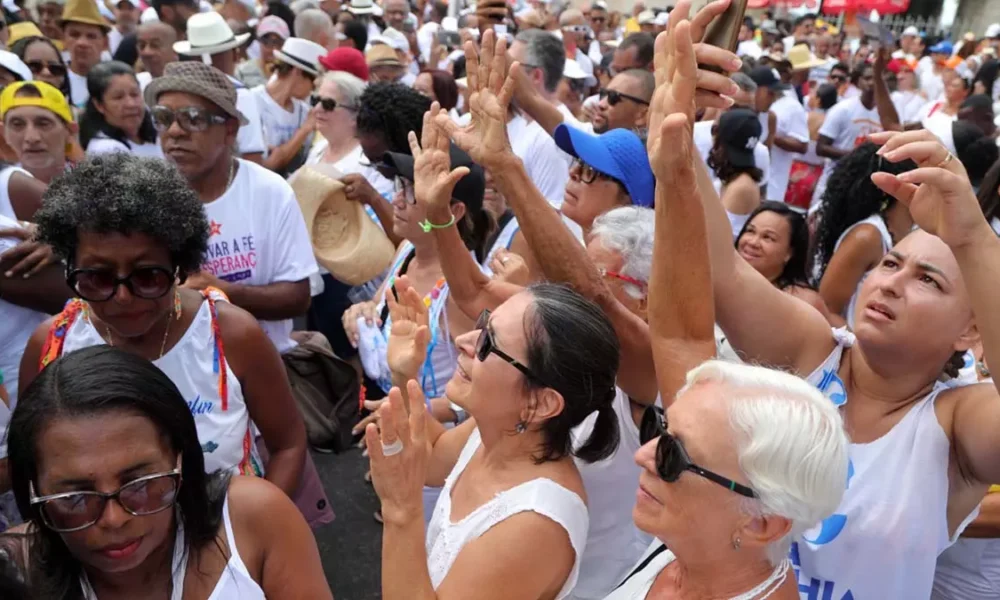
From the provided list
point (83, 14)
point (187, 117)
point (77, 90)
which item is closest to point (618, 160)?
point (187, 117)

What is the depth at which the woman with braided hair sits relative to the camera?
11.0 feet

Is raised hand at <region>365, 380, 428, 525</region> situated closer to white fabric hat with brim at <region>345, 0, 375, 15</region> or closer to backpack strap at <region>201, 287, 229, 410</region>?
backpack strap at <region>201, 287, 229, 410</region>

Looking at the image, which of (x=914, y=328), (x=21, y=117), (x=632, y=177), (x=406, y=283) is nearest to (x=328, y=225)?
(x=21, y=117)

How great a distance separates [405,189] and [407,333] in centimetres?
106

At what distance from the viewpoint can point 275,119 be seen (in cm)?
576

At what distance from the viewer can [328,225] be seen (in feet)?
12.7

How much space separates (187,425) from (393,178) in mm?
1842

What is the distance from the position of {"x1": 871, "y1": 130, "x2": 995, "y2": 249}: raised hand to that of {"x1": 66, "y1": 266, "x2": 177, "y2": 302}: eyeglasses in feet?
5.66

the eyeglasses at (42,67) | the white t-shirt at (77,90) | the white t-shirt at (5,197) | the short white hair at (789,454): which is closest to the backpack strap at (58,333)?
the white t-shirt at (5,197)

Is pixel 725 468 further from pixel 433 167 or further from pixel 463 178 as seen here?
pixel 463 178

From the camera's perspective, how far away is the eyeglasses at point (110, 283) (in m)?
1.92

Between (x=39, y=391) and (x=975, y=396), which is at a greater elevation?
(x=39, y=391)

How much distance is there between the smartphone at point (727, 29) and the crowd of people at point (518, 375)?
0.03 m

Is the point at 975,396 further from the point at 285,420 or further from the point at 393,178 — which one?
the point at 393,178
